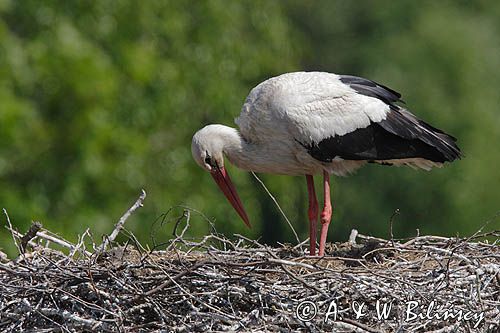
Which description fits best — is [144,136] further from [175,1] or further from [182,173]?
[175,1]

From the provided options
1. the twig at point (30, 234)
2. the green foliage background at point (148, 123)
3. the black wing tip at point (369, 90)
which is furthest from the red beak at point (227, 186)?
the green foliage background at point (148, 123)

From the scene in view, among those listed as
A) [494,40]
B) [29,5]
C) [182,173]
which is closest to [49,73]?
[29,5]

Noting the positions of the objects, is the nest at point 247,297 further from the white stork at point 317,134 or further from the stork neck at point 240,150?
the stork neck at point 240,150

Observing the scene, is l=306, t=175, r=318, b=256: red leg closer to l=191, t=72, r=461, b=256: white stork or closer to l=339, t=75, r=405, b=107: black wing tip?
l=191, t=72, r=461, b=256: white stork

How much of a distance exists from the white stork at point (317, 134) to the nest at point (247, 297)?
5.20 ft

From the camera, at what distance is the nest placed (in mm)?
6586

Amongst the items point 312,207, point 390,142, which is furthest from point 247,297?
point 312,207

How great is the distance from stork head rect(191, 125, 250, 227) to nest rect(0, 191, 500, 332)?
5.42ft

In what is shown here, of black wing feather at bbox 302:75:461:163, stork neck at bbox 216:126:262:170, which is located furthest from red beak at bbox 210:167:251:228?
black wing feather at bbox 302:75:461:163

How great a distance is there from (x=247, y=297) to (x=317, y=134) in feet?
6.42

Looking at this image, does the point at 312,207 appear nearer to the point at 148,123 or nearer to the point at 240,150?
the point at 240,150

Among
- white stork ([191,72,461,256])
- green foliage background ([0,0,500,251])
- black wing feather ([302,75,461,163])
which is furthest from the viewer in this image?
green foliage background ([0,0,500,251])

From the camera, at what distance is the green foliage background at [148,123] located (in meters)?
15.2

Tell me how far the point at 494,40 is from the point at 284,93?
17.5 meters
